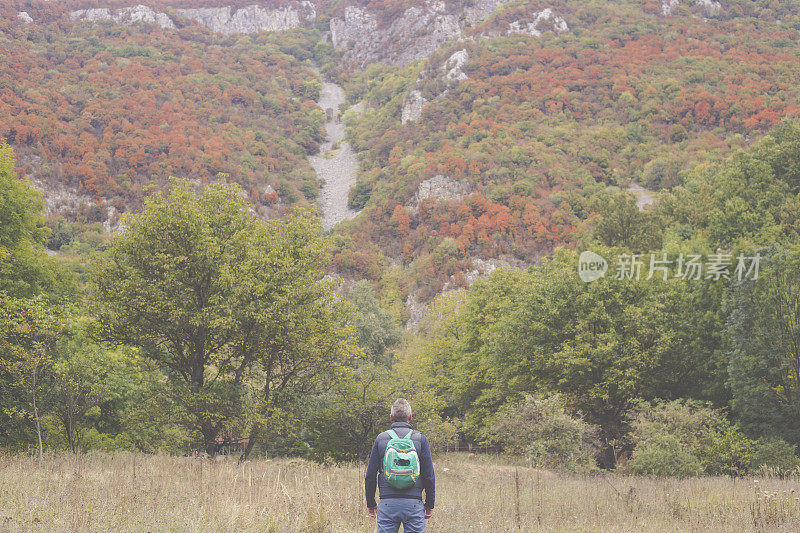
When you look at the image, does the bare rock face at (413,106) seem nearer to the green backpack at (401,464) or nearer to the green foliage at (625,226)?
the green foliage at (625,226)

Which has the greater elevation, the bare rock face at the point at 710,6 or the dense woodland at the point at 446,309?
the bare rock face at the point at 710,6

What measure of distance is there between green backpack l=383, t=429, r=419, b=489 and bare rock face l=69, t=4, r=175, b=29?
713 feet

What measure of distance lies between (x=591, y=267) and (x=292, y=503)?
23986 millimetres

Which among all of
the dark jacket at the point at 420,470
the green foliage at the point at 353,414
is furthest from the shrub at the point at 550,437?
the dark jacket at the point at 420,470

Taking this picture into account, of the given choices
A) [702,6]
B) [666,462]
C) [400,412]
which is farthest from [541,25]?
[400,412]

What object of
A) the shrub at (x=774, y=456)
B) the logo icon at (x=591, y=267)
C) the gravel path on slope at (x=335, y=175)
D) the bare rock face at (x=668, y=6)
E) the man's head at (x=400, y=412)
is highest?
the bare rock face at (x=668, y=6)

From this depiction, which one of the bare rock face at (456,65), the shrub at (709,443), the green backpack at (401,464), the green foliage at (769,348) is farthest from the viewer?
the bare rock face at (456,65)

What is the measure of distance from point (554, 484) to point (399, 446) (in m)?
9.22

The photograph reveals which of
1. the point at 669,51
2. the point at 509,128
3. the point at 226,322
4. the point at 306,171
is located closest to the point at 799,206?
the point at 226,322

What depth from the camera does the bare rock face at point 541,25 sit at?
6063 inches

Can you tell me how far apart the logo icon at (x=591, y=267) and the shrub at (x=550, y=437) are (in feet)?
35.6

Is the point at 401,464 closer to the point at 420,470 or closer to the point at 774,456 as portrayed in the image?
the point at 420,470

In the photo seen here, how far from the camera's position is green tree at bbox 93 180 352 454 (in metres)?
15.5

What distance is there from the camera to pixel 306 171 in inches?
5994
